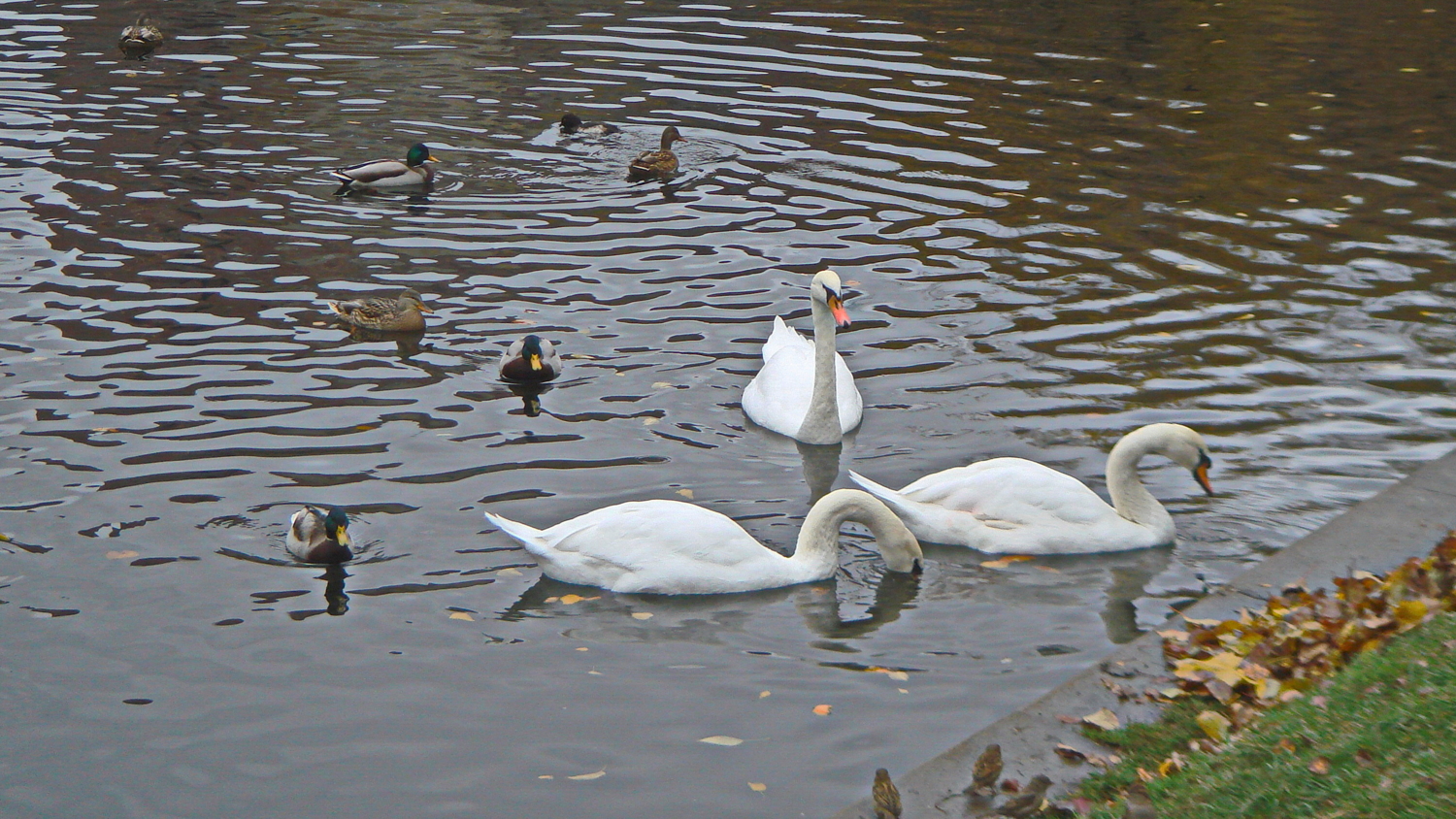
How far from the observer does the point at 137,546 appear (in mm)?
7996

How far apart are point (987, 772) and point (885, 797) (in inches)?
17.0

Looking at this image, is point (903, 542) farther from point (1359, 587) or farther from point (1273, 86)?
point (1273, 86)

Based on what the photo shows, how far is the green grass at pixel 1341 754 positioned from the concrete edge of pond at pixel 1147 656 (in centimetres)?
24

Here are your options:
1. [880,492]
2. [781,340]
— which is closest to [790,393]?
[781,340]

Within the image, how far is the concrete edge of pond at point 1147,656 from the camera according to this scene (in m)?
5.57

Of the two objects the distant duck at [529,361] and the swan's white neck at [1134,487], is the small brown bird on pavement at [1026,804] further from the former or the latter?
the distant duck at [529,361]

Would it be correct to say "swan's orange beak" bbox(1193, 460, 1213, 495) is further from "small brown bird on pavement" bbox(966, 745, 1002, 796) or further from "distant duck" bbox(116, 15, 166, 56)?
"distant duck" bbox(116, 15, 166, 56)

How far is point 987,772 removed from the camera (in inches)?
213

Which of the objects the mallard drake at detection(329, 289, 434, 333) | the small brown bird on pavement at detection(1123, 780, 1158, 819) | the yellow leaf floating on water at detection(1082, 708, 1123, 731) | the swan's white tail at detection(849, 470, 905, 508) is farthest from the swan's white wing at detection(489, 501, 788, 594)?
the mallard drake at detection(329, 289, 434, 333)

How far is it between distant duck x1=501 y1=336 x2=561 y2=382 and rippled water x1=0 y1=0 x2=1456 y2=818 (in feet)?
0.74

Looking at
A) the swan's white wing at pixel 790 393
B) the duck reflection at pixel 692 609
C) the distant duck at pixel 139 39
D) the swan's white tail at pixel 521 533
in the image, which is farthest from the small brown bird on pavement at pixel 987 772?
the distant duck at pixel 139 39

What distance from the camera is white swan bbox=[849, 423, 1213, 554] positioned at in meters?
8.18

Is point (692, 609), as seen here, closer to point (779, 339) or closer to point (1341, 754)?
point (1341, 754)

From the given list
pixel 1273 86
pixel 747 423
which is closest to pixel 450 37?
pixel 1273 86
